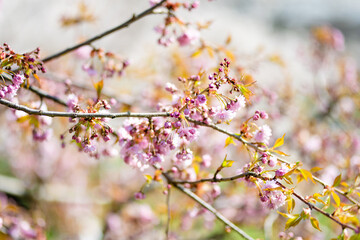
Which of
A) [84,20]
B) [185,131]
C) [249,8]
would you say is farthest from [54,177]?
[249,8]

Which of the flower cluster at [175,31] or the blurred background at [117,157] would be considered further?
the blurred background at [117,157]

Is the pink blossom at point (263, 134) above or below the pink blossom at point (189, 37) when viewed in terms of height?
below

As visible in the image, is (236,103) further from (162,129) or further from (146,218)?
(146,218)

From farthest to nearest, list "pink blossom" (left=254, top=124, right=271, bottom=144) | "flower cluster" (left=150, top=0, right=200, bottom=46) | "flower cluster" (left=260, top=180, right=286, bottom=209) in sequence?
1. "flower cluster" (left=150, top=0, right=200, bottom=46)
2. "pink blossom" (left=254, top=124, right=271, bottom=144)
3. "flower cluster" (left=260, top=180, right=286, bottom=209)

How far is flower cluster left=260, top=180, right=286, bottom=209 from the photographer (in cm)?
99

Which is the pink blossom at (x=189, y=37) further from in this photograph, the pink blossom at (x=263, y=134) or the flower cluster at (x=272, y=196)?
the flower cluster at (x=272, y=196)

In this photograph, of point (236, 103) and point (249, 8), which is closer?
point (236, 103)

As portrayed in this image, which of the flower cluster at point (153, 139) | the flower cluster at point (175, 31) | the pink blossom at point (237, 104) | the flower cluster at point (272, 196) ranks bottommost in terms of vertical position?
the flower cluster at point (272, 196)

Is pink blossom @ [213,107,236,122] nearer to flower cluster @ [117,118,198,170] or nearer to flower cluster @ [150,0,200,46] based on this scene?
flower cluster @ [117,118,198,170]

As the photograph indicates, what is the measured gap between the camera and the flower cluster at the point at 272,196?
99cm

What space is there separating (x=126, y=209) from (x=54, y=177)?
161 centimetres

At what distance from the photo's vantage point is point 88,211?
4238 mm

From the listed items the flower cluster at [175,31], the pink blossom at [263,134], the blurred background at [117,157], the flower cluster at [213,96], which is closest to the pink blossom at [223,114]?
the flower cluster at [213,96]

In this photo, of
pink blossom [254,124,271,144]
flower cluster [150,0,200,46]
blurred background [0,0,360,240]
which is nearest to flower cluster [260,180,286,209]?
pink blossom [254,124,271,144]
